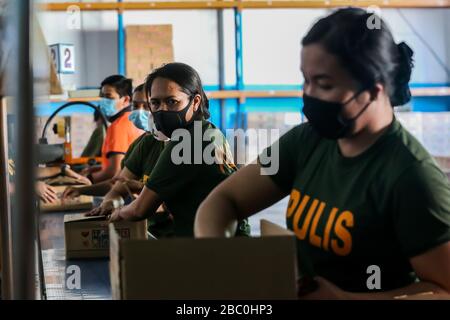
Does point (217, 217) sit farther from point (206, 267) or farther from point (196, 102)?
point (196, 102)

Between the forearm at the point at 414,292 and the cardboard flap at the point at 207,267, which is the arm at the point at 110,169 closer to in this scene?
the forearm at the point at 414,292

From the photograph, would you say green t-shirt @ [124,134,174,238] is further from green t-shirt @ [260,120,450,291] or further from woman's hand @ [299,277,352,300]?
woman's hand @ [299,277,352,300]

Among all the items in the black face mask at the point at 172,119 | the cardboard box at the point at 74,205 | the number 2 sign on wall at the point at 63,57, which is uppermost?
the number 2 sign on wall at the point at 63,57

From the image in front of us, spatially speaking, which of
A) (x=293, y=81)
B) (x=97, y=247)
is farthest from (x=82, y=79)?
(x=97, y=247)

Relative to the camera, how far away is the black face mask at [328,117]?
149 cm

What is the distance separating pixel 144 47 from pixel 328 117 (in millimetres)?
9376

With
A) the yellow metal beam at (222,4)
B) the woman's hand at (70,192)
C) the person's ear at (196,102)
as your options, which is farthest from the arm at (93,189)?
the yellow metal beam at (222,4)

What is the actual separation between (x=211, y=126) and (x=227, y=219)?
92cm

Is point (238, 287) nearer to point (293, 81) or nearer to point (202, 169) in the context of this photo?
point (202, 169)

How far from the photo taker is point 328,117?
1498 millimetres

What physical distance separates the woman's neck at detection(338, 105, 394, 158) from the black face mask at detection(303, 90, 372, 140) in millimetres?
24

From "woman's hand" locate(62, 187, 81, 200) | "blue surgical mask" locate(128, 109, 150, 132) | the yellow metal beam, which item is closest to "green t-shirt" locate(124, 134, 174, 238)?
"woman's hand" locate(62, 187, 81, 200)

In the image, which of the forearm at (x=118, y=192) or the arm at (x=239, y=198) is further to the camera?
the forearm at (x=118, y=192)

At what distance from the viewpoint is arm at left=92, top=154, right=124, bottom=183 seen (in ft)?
16.8
